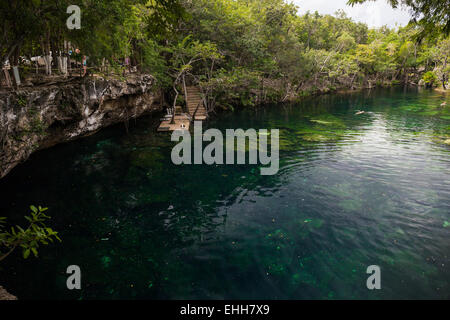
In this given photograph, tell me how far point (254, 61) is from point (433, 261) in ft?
104

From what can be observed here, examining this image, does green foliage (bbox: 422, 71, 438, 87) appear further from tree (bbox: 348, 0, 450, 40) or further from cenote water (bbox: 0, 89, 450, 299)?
tree (bbox: 348, 0, 450, 40)

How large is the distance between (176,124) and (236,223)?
1679cm

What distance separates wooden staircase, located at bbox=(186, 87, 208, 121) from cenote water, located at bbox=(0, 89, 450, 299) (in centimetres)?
1071

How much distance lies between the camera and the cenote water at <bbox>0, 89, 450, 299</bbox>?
6988 mm

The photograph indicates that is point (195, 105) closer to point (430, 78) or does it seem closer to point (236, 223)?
point (236, 223)

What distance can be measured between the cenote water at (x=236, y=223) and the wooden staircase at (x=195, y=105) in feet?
35.1

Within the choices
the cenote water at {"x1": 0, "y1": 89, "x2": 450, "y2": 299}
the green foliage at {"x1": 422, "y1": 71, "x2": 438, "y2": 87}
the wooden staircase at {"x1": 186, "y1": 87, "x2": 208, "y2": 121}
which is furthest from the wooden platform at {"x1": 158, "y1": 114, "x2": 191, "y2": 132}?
the green foliage at {"x1": 422, "y1": 71, "x2": 438, "y2": 87}

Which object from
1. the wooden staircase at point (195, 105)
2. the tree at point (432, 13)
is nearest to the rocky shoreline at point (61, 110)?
the wooden staircase at point (195, 105)

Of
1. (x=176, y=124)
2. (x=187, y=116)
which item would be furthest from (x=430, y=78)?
(x=176, y=124)

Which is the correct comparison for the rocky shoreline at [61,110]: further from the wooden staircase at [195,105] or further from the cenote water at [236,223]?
the wooden staircase at [195,105]

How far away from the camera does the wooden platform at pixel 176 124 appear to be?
22.8 m

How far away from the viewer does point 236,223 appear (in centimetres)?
977

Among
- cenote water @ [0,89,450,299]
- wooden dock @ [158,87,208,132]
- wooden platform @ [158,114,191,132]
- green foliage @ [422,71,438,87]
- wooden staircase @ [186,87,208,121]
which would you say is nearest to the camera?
cenote water @ [0,89,450,299]

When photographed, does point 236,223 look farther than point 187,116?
No
